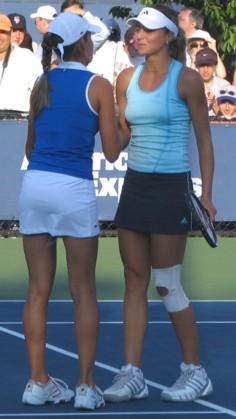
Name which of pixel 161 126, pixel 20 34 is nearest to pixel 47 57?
pixel 161 126

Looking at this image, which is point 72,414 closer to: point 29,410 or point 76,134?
point 29,410

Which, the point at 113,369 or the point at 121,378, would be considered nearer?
the point at 121,378

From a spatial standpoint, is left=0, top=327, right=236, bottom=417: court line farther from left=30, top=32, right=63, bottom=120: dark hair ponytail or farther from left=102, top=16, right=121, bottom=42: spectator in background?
left=102, top=16, right=121, bottom=42: spectator in background

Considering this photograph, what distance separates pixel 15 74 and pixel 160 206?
8.69 meters

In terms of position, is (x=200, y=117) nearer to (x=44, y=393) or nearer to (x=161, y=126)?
(x=161, y=126)

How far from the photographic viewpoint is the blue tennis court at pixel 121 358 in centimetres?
682

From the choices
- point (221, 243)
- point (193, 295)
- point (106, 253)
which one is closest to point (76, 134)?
point (193, 295)

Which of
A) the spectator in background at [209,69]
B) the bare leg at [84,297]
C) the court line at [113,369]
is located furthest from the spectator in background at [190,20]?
→ the bare leg at [84,297]

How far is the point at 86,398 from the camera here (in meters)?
6.72

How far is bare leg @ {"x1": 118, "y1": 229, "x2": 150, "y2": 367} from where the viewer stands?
23.1 feet

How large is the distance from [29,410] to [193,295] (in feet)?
14.3

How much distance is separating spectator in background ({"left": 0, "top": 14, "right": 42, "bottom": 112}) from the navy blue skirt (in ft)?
28.0

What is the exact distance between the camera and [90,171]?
6.78m

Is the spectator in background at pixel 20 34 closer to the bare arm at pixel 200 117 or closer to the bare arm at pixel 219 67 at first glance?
the bare arm at pixel 219 67
